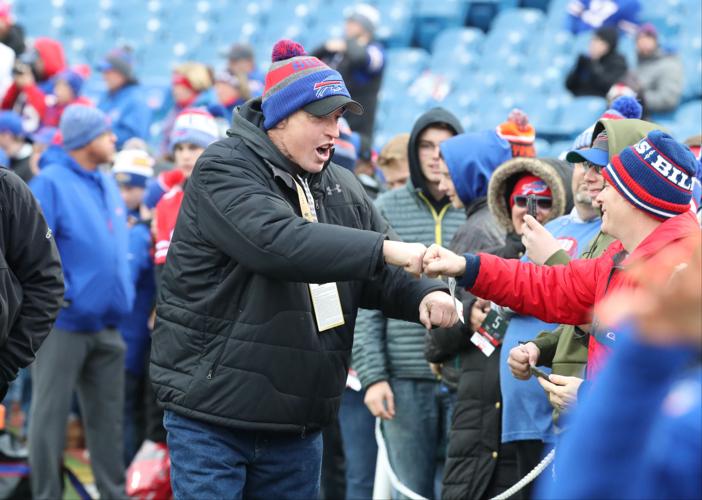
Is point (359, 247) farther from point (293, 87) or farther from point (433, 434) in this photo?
point (433, 434)

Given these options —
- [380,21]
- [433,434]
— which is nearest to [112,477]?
[433,434]

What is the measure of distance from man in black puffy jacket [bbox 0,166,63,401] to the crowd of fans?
14 centimetres

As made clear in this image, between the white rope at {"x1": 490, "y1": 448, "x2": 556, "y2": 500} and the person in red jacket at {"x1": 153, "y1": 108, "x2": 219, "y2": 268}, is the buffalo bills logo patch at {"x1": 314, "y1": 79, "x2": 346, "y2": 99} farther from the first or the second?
the person in red jacket at {"x1": 153, "y1": 108, "x2": 219, "y2": 268}

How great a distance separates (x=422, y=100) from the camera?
12.2 m

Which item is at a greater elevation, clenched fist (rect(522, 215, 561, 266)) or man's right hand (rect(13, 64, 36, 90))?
clenched fist (rect(522, 215, 561, 266))

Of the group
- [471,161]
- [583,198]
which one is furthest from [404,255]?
[471,161]

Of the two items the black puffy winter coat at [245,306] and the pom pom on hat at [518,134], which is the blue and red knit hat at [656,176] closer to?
Answer: the black puffy winter coat at [245,306]

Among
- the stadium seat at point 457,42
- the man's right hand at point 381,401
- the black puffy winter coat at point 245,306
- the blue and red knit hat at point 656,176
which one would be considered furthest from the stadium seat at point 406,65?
the blue and red knit hat at point 656,176

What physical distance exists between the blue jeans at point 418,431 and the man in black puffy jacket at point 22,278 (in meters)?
1.78

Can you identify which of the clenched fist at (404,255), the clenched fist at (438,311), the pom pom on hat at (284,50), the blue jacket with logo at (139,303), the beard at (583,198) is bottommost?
the blue jacket with logo at (139,303)

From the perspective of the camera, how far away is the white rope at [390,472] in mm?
4798

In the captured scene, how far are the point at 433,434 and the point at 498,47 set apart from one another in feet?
25.3

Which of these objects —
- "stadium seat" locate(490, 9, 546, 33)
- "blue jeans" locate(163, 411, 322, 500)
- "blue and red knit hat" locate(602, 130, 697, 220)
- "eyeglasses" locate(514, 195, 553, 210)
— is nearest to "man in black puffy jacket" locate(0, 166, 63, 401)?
"blue jeans" locate(163, 411, 322, 500)

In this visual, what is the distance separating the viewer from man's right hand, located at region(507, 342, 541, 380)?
3918 mm
